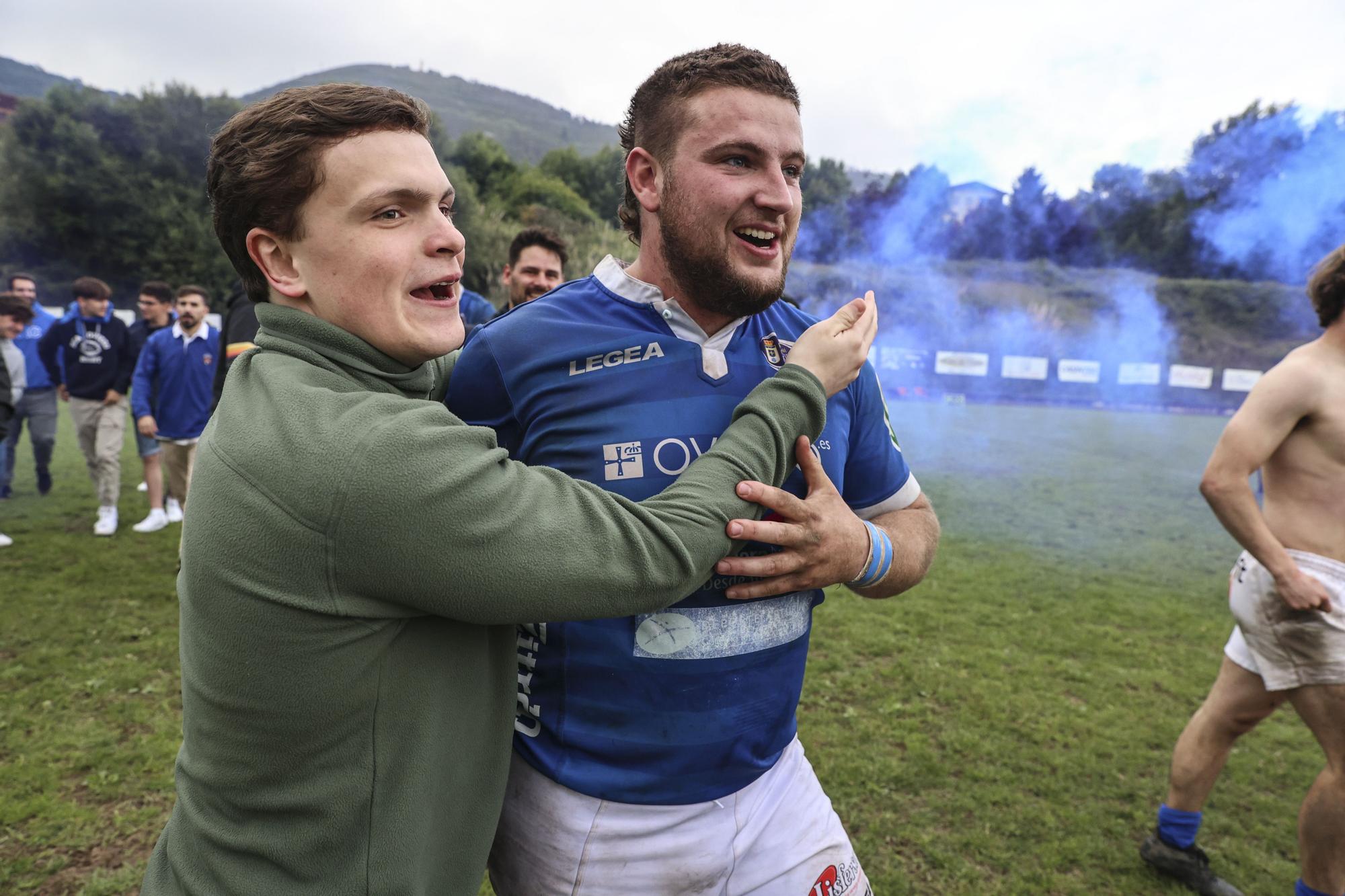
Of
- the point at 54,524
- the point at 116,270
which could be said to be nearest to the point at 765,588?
the point at 54,524

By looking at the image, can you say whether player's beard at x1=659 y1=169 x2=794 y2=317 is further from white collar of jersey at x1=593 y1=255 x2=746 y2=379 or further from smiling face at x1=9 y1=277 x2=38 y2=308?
smiling face at x1=9 y1=277 x2=38 y2=308

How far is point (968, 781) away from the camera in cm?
428

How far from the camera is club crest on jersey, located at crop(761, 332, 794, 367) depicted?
1980mm

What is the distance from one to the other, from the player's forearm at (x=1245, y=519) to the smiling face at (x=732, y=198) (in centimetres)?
238

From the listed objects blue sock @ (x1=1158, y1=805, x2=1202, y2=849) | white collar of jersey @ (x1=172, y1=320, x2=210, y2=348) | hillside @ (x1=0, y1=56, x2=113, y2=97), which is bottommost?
blue sock @ (x1=1158, y1=805, x2=1202, y2=849)

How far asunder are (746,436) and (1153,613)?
6.86 meters

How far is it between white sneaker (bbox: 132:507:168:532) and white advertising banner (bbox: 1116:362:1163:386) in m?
Result: 28.8

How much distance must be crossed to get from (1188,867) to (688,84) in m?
3.79

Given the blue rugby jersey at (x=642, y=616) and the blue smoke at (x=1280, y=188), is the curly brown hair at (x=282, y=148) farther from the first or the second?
the blue smoke at (x=1280, y=188)

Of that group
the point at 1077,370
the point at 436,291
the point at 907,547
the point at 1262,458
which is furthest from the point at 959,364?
the point at 436,291

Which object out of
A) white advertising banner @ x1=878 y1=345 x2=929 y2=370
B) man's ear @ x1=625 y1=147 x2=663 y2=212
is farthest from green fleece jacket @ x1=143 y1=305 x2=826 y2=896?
white advertising banner @ x1=878 y1=345 x2=929 y2=370

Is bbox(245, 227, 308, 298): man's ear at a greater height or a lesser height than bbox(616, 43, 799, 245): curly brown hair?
lesser

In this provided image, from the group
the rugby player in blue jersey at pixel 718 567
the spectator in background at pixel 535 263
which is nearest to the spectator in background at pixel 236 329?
the spectator in background at pixel 535 263

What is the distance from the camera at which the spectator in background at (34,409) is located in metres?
9.31
